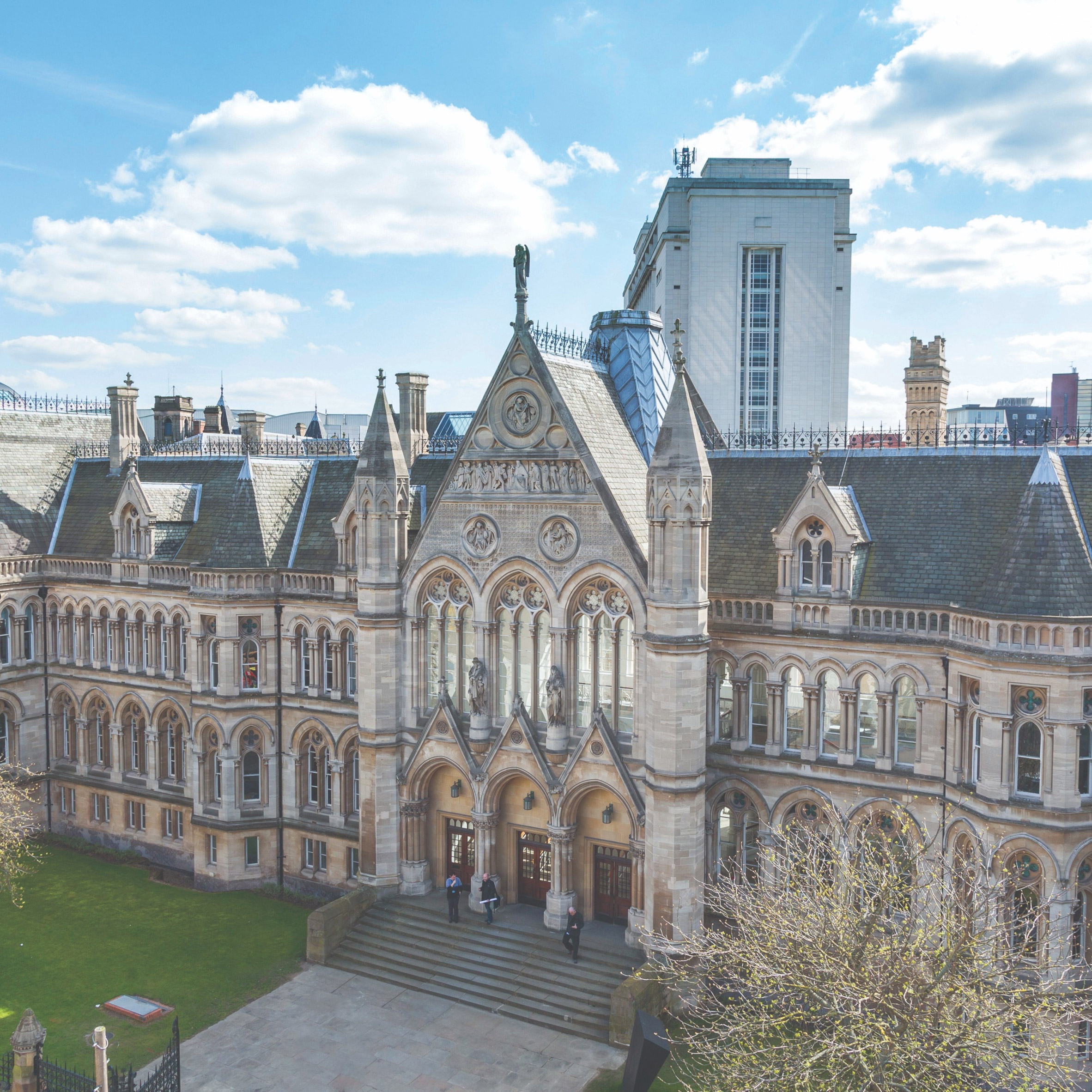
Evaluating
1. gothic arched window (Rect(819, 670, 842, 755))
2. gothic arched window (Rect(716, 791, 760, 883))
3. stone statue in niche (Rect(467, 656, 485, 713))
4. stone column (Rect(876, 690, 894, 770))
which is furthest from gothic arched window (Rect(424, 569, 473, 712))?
stone column (Rect(876, 690, 894, 770))

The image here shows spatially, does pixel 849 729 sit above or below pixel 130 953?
above

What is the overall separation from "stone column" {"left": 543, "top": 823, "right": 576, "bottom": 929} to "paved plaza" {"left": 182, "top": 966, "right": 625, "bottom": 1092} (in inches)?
147

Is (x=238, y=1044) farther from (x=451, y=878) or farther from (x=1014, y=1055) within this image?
(x=1014, y=1055)

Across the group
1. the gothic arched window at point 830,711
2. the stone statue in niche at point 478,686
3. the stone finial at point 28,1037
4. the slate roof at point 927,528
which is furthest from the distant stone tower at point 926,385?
the stone finial at point 28,1037

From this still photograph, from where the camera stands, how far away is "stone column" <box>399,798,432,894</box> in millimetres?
36375

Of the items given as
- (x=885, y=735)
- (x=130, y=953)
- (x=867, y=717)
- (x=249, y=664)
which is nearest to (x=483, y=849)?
(x=130, y=953)

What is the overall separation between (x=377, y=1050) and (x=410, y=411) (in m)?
26.5

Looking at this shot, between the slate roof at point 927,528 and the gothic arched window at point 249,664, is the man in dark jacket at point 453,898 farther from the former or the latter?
the slate roof at point 927,528

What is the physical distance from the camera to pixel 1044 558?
26.8 meters

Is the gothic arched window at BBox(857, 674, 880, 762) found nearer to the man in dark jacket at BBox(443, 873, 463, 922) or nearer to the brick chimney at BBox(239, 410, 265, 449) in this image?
the man in dark jacket at BBox(443, 873, 463, 922)

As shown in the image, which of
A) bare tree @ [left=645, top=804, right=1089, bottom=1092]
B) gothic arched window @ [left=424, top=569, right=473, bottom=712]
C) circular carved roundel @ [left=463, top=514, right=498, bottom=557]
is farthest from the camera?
gothic arched window @ [left=424, top=569, right=473, bottom=712]

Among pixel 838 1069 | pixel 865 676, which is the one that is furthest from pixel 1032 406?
pixel 838 1069

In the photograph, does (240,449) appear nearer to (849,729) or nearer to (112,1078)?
(112,1078)

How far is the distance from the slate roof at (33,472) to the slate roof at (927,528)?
32773 mm
